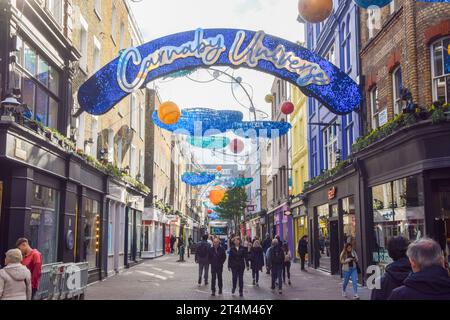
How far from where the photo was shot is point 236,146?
24.7 m

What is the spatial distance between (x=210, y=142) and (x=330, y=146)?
228 inches

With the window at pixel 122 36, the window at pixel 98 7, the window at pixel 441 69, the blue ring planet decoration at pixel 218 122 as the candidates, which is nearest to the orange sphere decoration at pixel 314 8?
the window at pixel 441 69

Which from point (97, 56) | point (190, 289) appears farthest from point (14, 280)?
point (97, 56)

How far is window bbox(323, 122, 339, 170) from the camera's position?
23734 mm

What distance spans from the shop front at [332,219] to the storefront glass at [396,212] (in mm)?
1302

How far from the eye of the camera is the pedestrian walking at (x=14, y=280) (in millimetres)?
7461

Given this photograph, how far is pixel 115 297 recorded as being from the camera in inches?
595

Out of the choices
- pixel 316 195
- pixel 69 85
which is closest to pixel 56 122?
pixel 69 85

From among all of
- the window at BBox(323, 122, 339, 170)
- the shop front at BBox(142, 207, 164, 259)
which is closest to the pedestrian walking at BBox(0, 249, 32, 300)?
the window at BBox(323, 122, 339, 170)

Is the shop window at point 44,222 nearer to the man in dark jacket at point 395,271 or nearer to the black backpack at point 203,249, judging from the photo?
the black backpack at point 203,249

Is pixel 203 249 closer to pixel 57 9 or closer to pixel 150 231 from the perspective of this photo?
pixel 57 9

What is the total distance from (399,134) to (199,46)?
19.9 ft

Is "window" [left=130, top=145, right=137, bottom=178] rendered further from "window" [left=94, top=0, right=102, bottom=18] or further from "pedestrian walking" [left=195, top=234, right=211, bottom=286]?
"pedestrian walking" [left=195, top=234, right=211, bottom=286]

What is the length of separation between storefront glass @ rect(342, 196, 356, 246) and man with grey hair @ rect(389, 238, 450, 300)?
15.9 m
